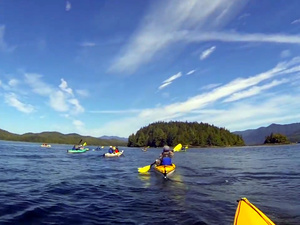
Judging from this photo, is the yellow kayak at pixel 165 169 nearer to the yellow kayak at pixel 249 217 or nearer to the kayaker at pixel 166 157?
the kayaker at pixel 166 157

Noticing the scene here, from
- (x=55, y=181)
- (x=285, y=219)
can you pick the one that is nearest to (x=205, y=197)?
(x=285, y=219)

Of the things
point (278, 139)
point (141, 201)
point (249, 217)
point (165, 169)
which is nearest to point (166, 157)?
point (165, 169)

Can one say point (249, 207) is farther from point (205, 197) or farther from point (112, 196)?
point (112, 196)

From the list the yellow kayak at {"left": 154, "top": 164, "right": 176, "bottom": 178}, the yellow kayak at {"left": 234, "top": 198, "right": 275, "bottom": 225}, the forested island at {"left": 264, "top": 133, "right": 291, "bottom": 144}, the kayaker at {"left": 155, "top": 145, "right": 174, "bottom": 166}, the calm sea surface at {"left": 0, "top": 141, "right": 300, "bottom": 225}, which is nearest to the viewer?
the yellow kayak at {"left": 234, "top": 198, "right": 275, "bottom": 225}

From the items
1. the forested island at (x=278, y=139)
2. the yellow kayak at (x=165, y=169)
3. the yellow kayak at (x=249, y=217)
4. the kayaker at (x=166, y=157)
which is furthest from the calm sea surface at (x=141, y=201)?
the forested island at (x=278, y=139)

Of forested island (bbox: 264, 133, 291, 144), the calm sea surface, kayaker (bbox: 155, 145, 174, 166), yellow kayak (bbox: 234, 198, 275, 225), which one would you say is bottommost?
the calm sea surface

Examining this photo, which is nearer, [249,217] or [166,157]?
[249,217]

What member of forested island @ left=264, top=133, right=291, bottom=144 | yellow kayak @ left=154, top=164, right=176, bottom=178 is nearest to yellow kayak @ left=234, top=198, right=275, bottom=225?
yellow kayak @ left=154, top=164, right=176, bottom=178

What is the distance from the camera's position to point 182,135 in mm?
195000

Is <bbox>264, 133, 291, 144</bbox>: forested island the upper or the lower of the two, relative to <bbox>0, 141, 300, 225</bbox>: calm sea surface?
upper

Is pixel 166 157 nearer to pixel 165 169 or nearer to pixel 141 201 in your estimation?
pixel 165 169

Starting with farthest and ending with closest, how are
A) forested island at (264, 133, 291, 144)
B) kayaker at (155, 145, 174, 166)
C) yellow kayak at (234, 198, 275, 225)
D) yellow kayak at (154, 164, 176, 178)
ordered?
1. forested island at (264, 133, 291, 144)
2. kayaker at (155, 145, 174, 166)
3. yellow kayak at (154, 164, 176, 178)
4. yellow kayak at (234, 198, 275, 225)

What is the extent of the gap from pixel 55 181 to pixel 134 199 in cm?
940

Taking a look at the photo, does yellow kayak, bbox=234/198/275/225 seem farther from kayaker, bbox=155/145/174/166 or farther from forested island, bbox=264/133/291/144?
forested island, bbox=264/133/291/144
